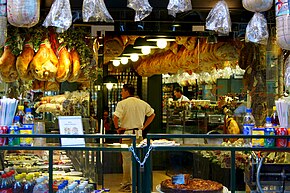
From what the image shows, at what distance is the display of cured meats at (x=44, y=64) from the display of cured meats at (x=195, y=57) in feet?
9.19

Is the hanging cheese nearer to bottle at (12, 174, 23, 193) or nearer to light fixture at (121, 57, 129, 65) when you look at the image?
bottle at (12, 174, 23, 193)

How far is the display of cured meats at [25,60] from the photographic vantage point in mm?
6574

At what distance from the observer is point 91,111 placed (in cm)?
810

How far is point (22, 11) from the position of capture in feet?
14.1

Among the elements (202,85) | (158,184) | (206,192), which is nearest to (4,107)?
(158,184)

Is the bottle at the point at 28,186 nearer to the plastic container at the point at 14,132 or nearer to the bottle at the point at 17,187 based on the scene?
the bottle at the point at 17,187

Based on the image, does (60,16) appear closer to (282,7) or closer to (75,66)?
(282,7)

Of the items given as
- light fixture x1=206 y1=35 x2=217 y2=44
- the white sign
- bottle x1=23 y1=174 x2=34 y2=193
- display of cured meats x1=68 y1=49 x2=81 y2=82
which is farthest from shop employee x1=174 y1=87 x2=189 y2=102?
bottle x1=23 y1=174 x2=34 y2=193

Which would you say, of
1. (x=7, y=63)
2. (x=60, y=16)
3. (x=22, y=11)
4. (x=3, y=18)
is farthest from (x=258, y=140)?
(x=7, y=63)

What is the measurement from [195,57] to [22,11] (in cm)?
515

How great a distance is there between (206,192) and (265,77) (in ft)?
12.6

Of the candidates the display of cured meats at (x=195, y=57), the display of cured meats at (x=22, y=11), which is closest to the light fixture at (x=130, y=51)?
the display of cured meats at (x=195, y=57)

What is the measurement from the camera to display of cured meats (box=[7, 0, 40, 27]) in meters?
4.29

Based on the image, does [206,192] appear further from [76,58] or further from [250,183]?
[76,58]
